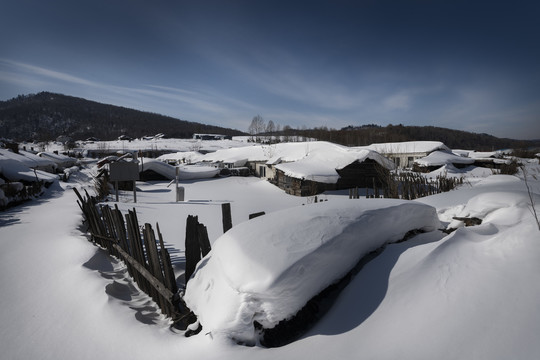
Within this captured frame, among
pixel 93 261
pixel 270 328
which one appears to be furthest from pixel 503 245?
pixel 93 261

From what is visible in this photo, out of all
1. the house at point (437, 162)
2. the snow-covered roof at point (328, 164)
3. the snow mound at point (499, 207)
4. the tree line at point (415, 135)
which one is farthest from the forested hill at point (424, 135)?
the snow mound at point (499, 207)

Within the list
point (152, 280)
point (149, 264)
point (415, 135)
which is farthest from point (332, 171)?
point (415, 135)

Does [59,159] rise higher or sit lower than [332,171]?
lower

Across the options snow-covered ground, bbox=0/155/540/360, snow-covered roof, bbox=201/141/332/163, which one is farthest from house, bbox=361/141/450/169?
snow-covered ground, bbox=0/155/540/360

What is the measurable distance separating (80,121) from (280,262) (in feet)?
577

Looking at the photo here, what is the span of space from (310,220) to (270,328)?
120cm

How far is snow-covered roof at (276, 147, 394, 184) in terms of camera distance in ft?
58.9

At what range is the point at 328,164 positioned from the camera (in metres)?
20.2

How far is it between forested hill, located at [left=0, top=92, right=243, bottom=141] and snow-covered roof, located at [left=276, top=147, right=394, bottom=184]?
345 feet

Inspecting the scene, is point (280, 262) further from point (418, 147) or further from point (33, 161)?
point (418, 147)

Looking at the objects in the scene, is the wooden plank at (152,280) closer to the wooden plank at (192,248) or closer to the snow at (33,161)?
the wooden plank at (192,248)

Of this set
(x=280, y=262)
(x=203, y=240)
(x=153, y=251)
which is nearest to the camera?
(x=280, y=262)

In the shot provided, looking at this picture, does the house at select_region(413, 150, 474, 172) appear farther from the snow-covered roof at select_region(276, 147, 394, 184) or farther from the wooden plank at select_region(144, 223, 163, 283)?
the wooden plank at select_region(144, 223, 163, 283)

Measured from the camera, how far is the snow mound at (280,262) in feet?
8.08
